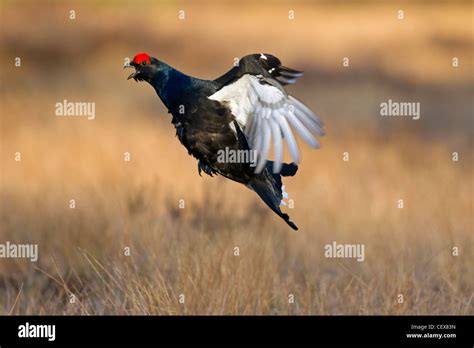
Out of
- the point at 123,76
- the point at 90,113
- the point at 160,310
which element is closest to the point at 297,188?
the point at 90,113

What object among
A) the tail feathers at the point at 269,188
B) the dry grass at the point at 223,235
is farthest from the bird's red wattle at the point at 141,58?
the dry grass at the point at 223,235

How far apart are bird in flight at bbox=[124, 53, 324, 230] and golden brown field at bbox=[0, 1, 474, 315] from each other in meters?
0.87

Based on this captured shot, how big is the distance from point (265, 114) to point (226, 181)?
2392 millimetres

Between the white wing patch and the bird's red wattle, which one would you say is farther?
the bird's red wattle

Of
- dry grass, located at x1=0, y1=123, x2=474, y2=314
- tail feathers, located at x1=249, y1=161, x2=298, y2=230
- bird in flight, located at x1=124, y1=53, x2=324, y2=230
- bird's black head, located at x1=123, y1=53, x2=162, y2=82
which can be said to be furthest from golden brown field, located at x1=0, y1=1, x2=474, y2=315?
bird's black head, located at x1=123, y1=53, x2=162, y2=82

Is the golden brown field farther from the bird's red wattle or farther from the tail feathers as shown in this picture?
the bird's red wattle

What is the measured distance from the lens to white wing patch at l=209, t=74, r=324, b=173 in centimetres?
429

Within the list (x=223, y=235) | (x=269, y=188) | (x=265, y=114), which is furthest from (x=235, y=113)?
(x=223, y=235)

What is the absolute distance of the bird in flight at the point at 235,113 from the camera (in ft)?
14.4

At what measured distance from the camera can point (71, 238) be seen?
6.79 meters

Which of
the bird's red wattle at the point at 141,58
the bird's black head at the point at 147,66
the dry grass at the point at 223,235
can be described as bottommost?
the dry grass at the point at 223,235

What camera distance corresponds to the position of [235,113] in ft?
15.0

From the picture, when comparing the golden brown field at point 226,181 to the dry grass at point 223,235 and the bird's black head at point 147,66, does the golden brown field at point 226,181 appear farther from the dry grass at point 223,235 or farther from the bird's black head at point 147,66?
the bird's black head at point 147,66

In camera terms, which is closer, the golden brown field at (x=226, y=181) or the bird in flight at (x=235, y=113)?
the bird in flight at (x=235, y=113)
